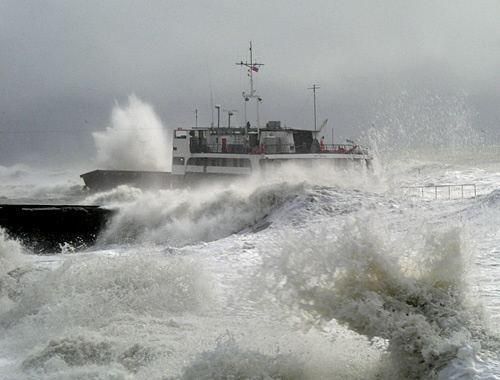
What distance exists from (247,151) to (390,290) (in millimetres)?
24378

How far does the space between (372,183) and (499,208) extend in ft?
36.5

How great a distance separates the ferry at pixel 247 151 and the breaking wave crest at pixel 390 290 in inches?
857

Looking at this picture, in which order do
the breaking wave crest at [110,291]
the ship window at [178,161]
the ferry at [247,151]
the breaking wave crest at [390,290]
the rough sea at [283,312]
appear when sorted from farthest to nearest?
the ship window at [178,161] → the ferry at [247,151] → the breaking wave crest at [110,291] → the rough sea at [283,312] → the breaking wave crest at [390,290]

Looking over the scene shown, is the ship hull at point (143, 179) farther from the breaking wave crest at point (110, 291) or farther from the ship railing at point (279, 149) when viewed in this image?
the breaking wave crest at point (110, 291)

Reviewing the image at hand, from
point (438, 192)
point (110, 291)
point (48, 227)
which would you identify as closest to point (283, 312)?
point (110, 291)

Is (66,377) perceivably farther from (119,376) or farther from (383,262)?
(383,262)

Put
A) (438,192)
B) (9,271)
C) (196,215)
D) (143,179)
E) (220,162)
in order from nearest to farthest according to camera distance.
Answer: (9,271), (196,215), (438,192), (220,162), (143,179)

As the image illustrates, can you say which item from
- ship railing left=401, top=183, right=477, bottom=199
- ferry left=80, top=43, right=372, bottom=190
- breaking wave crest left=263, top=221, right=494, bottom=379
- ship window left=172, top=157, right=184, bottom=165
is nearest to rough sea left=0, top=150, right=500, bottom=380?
breaking wave crest left=263, top=221, right=494, bottom=379

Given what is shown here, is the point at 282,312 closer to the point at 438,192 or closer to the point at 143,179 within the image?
the point at 438,192

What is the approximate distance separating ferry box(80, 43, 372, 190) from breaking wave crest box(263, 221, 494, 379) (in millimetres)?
21774

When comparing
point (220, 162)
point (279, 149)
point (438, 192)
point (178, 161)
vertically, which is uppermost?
point (279, 149)

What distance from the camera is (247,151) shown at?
30547 mm

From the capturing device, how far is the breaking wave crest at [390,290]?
18.0 feet

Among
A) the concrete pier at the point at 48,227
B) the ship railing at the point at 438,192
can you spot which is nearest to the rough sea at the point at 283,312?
the concrete pier at the point at 48,227
